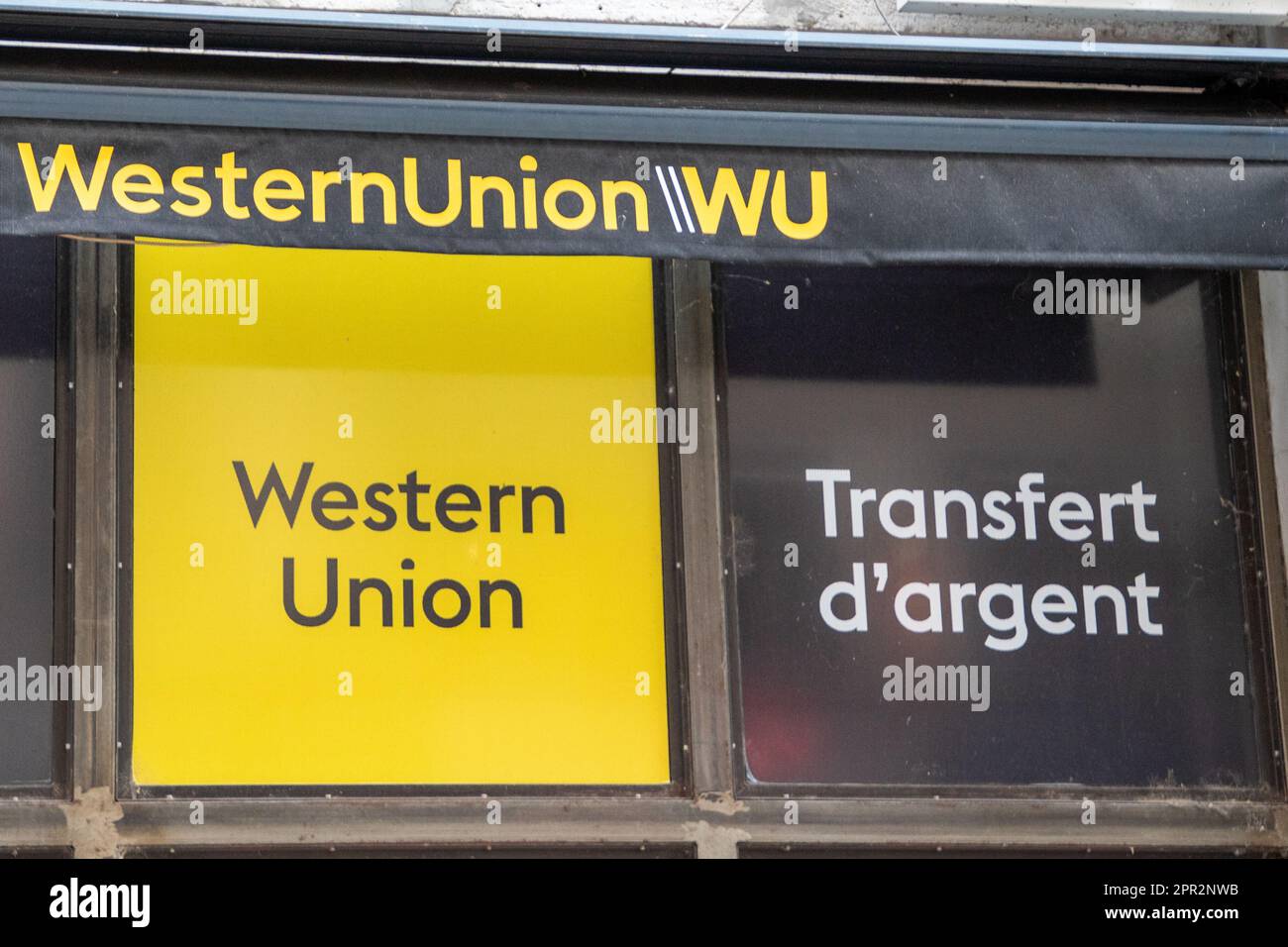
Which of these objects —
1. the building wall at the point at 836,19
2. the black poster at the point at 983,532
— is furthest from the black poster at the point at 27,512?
the black poster at the point at 983,532

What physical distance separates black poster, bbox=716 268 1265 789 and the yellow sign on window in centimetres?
37

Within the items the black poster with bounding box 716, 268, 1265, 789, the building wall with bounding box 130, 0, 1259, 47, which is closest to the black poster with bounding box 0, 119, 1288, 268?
the black poster with bounding box 716, 268, 1265, 789

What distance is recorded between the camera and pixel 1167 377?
514 centimetres

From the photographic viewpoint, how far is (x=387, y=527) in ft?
15.7

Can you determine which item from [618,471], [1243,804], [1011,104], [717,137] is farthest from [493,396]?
[1243,804]

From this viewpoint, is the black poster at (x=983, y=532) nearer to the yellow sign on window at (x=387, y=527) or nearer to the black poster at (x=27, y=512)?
the yellow sign on window at (x=387, y=527)

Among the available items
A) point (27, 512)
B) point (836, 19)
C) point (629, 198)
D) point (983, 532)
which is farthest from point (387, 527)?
point (836, 19)

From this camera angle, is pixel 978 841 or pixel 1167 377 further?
pixel 1167 377

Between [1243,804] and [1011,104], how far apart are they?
2.07 metres

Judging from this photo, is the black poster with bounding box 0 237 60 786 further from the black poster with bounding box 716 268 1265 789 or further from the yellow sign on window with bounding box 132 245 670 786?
the black poster with bounding box 716 268 1265 789

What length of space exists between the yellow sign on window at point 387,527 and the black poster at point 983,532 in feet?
1.20

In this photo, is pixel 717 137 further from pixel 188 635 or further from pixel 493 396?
pixel 188 635

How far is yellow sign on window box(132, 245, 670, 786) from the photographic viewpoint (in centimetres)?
465
